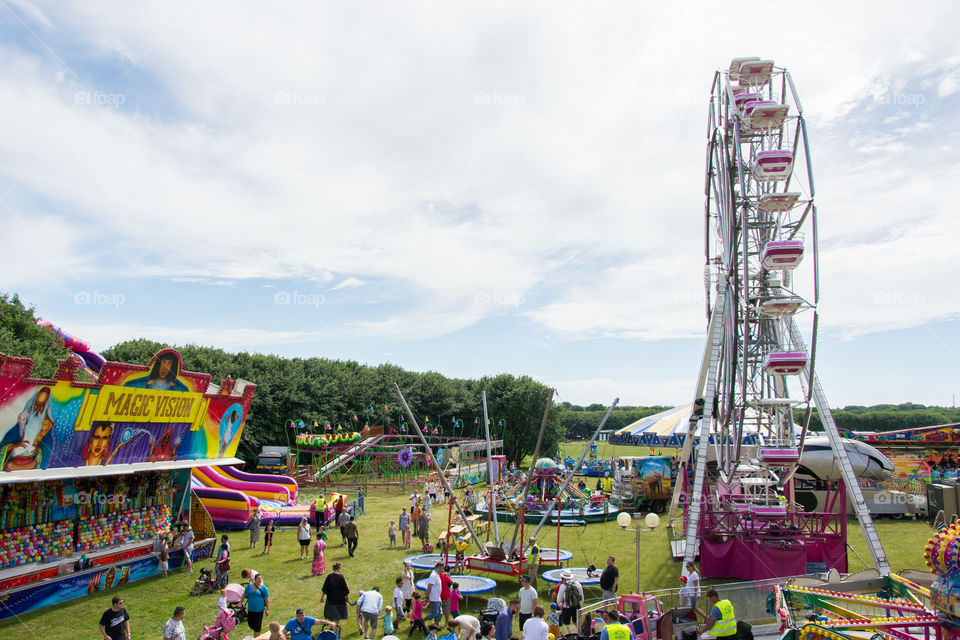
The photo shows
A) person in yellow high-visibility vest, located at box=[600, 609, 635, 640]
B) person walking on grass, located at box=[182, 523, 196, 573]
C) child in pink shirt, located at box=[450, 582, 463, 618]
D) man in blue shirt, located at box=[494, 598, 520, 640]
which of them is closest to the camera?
person in yellow high-visibility vest, located at box=[600, 609, 635, 640]

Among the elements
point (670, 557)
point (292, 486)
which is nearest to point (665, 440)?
point (670, 557)

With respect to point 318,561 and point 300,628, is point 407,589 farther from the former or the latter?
point 318,561

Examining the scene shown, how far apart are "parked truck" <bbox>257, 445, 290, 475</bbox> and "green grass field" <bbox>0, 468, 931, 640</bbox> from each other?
16.2 meters

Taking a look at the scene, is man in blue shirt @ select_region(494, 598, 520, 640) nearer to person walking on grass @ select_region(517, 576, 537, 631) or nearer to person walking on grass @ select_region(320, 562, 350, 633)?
person walking on grass @ select_region(517, 576, 537, 631)

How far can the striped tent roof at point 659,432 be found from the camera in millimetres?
36406

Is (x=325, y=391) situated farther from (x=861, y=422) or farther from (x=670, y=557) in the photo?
(x=861, y=422)

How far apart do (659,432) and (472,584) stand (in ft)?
83.4

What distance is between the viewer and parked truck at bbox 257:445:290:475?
1567 inches

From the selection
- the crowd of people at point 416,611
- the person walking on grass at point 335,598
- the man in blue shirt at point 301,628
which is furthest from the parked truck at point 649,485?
the man in blue shirt at point 301,628

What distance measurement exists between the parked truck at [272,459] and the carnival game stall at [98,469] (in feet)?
69.3

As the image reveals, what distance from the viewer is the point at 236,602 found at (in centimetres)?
1248

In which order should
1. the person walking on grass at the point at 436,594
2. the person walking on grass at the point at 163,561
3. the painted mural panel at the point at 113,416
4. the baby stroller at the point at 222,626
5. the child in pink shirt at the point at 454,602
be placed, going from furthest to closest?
the person walking on grass at the point at 163,561 → the painted mural panel at the point at 113,416 → the child in pink shirt at the point at 454,602 → the person walking on grass at the point at 436,594 → the baby stroller at the point at 222,626

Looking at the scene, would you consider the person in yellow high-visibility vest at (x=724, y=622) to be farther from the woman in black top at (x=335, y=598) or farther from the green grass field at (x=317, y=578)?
the woman in black top at (x=335, y=598)

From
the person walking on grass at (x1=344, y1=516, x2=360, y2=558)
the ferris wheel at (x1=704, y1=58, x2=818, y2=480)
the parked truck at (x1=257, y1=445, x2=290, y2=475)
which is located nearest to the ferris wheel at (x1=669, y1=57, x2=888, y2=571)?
the ferris wheel at (x1=704, y1=58, x2=818, y2=480)
